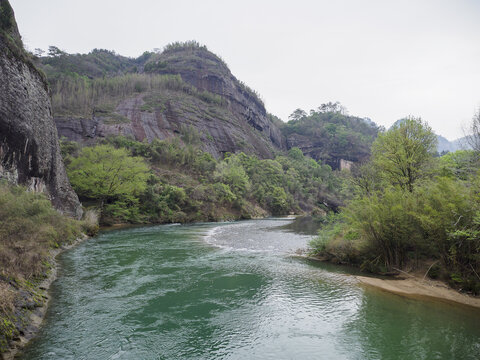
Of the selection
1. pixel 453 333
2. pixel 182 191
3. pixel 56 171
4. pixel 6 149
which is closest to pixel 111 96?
pixel 182 191

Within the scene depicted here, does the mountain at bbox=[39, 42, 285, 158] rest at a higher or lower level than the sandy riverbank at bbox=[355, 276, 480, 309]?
higher

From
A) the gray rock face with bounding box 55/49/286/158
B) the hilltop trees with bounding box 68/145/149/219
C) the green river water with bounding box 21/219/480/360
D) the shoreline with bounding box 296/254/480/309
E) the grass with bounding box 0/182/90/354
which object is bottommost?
the green river water with bounding box 21/219/480/360

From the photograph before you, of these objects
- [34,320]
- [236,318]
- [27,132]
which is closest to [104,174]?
[27,132]

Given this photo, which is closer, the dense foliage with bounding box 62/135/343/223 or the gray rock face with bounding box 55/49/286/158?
the dense foliage with bounding box 62/135/343/223

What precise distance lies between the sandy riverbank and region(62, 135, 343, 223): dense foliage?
31544mm

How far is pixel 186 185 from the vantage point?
5231 cm

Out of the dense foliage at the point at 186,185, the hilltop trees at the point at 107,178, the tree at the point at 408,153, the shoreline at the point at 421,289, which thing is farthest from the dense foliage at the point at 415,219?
the dense foliage at the point at 186,185

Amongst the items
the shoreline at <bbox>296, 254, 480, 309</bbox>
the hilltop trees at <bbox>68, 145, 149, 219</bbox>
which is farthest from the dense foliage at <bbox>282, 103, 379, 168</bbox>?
the shoreline at <bbox>296, 254, 480, 309</bbox>

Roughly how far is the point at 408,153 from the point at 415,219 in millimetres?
7034

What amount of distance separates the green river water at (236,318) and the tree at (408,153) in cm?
769

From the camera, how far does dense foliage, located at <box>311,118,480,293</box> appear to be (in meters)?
10.3

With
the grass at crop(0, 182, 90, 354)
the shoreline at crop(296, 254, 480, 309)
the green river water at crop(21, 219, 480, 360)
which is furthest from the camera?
the shoreline at crop(296, 254, 480, 309)

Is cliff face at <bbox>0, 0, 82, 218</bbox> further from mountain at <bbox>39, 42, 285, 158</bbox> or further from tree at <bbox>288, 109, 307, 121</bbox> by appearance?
tree at <bbox>288, 109, 307, 121</bbox>

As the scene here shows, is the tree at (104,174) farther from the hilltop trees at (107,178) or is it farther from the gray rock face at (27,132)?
the gray rock face at (27,132)
